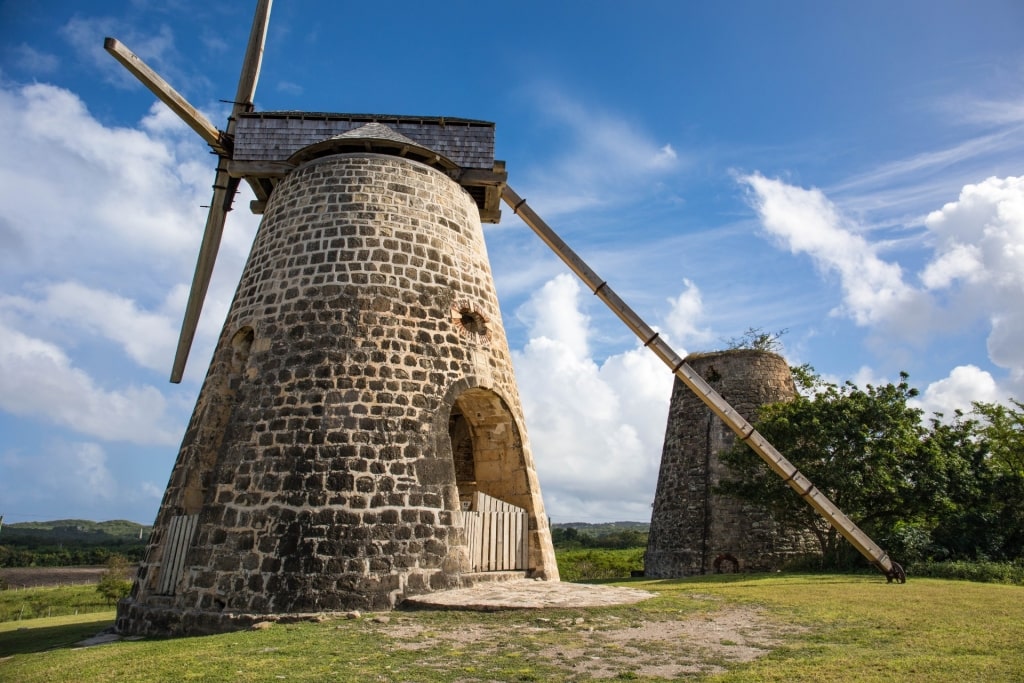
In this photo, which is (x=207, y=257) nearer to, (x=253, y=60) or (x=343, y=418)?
(x=253, y=60)

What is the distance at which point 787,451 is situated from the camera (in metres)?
18.4

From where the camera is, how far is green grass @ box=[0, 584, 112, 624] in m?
23.0

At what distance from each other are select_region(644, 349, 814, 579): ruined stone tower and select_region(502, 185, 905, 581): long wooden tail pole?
6.20 meters

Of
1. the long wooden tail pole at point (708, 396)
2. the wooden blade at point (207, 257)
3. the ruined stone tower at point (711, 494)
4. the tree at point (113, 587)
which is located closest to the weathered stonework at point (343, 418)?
the wooden blade at point (207, 257)

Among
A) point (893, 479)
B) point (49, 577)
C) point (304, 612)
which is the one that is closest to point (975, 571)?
point (893, 479)

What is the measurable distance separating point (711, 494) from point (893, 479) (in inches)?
232

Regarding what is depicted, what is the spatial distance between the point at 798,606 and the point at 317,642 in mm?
6414

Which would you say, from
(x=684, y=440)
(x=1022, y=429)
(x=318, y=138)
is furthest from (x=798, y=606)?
(x=1022, y=429)

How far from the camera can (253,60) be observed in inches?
549

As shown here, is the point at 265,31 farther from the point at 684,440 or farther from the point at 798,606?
the point at 684,440

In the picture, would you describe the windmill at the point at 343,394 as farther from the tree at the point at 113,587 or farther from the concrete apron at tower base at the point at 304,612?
the tree at the point at 113,587

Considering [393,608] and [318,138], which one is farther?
[318,138]

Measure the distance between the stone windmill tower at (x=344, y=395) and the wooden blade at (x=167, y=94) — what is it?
4 cm

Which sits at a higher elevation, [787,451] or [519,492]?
[787,451]
